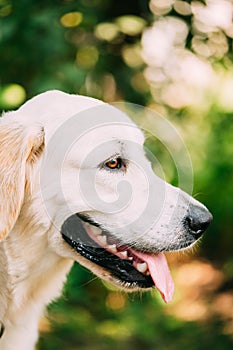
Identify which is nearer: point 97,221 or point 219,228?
point 97,221

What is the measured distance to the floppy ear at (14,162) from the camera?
2.34 metres

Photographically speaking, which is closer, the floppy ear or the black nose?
the floppy ear

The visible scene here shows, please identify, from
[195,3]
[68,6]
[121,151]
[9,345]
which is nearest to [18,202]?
[121,151]

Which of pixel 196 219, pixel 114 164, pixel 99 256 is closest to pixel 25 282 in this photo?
pixel 99 256

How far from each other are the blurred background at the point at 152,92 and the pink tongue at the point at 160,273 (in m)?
1.28

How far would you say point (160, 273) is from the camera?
8.38 feet

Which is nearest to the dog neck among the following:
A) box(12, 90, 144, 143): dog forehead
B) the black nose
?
box(12, 90, 144, 143): dog forehead

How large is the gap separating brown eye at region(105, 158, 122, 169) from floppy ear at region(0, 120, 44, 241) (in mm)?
241

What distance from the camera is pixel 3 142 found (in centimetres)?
241

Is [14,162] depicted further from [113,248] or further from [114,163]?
[113,248]

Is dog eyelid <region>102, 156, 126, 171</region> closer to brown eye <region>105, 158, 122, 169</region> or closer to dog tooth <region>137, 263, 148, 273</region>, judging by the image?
brown eye <region>105, 158, 122, 169</region>

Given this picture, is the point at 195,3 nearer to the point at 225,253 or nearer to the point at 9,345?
the point at 225,253

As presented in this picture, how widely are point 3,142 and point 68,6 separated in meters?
1.77

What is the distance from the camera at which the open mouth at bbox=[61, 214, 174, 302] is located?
2516 mm
